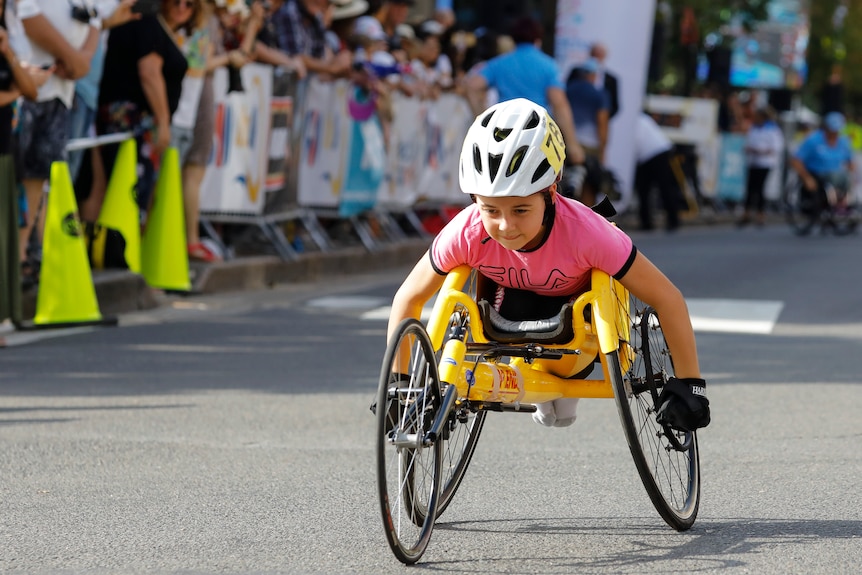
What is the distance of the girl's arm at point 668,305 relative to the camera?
5.09m

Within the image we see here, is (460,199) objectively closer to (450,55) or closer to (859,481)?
(450,55)

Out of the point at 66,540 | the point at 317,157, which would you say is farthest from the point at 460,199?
the point at 66,540

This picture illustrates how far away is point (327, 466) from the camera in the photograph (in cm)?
639

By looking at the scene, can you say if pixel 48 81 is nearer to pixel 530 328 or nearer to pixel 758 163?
pixel 530 328

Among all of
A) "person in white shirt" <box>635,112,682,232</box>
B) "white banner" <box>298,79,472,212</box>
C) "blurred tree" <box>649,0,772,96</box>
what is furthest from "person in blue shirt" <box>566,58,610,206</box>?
"blurred tree" <box>649,0,772,96</box>

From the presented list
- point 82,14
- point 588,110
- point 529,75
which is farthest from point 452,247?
point 588,110

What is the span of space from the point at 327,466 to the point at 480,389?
1551 mm

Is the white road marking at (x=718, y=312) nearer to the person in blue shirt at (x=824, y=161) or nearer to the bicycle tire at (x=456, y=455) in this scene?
the bicycle tire at (x=456, y=455)

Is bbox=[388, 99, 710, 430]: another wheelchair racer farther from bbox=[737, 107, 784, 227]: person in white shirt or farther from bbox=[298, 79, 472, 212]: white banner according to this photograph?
bbox=[737, 107, 784, 227]: person in white shirt

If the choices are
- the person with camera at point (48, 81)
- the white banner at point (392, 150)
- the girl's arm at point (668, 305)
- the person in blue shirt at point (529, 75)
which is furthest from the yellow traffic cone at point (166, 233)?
the girl's arm at point (668, 305)

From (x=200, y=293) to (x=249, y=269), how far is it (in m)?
0.78

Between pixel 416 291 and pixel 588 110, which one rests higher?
pixel 416 291

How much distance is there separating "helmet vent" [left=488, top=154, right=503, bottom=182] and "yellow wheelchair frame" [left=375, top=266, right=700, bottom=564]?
369 mm

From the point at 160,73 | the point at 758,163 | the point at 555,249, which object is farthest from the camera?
the point at 758,163
